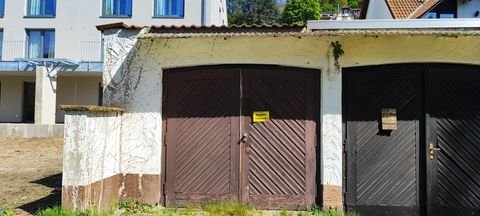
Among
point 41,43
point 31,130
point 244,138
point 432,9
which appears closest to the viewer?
point 244,138

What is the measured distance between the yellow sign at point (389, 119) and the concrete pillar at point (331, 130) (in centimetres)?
74

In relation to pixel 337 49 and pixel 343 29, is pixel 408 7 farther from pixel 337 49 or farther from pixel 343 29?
pixel 343 29

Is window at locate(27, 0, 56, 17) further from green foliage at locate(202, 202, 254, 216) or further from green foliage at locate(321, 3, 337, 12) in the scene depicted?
green foliage at locate(321, 3, 337, 12)

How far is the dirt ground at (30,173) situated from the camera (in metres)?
7.55

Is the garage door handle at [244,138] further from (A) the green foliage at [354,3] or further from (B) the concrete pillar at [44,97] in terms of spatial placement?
(A) the green foliage at [354,3]

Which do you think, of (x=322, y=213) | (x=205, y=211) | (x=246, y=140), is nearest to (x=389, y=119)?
(x=322, y=213)

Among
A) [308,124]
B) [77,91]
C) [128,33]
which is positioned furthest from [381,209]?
[77,91]

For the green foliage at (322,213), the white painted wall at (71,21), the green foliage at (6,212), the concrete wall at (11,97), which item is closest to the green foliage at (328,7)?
the white painted wall at (71,21)

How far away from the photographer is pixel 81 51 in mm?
24000

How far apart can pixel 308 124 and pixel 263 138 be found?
0.82m

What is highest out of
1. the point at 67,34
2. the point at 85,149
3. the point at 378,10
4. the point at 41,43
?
the point at 378,10

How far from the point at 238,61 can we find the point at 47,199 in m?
4.37

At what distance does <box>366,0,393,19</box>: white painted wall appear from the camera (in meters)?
21.1

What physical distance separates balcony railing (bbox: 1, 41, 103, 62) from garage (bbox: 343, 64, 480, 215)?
19302mm
